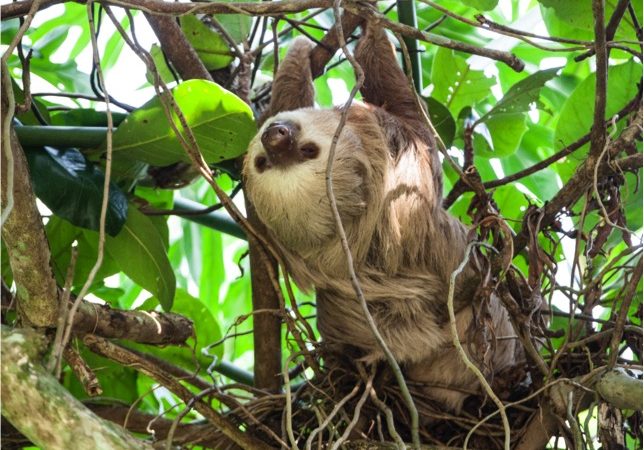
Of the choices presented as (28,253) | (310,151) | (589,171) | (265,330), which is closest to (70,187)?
(28,253)

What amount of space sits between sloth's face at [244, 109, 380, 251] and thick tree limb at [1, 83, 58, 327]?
133cm

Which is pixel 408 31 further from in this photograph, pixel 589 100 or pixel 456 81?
pixel 456 81

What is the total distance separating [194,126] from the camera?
12.6 feet

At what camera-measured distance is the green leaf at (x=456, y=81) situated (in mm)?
4828

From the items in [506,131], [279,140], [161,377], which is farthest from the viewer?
[506,131]

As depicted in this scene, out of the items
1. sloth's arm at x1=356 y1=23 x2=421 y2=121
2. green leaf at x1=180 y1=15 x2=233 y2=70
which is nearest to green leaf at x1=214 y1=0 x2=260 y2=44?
green leaf at x1=180 y1=15 x2=233 y2=70

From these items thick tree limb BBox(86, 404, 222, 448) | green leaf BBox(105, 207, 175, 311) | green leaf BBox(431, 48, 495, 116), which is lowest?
thick tree limb BBox(86, 404, 222, 448)

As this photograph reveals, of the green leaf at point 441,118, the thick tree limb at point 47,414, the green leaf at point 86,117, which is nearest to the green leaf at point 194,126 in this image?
the green leaf at point 86,117

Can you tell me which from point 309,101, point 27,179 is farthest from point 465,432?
point 27,179

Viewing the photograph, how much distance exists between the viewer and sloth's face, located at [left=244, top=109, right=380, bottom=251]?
404 centimetres

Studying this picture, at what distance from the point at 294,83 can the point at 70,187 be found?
1.48 m

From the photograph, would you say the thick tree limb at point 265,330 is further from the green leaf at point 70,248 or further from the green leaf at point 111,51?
the green leaf at point 111,51

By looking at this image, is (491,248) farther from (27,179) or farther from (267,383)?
(27,179)

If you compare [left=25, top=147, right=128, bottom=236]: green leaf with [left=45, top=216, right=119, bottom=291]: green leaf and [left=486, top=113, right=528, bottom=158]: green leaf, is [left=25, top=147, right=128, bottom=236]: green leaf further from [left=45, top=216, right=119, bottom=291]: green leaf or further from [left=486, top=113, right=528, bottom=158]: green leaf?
[left=486, top=113, right=528, bottom=158]: green leaf
